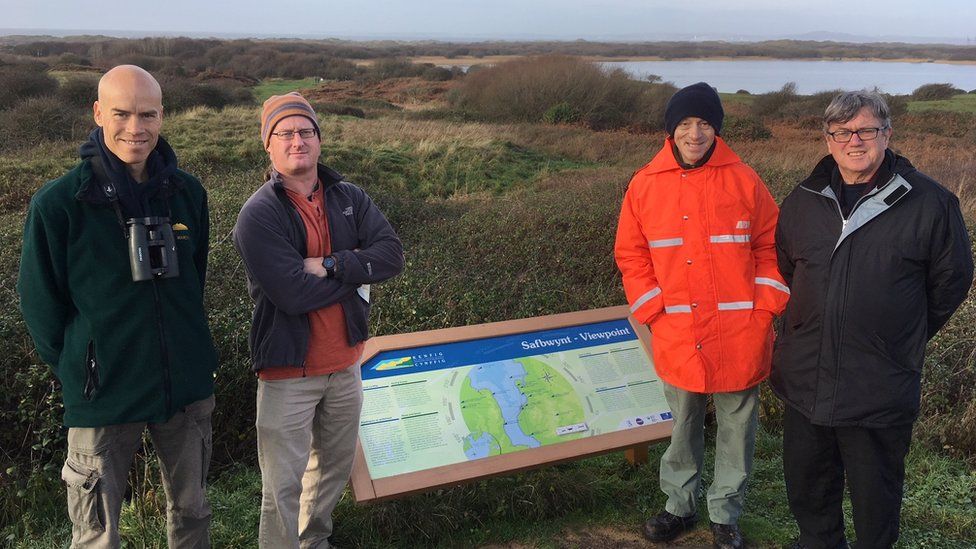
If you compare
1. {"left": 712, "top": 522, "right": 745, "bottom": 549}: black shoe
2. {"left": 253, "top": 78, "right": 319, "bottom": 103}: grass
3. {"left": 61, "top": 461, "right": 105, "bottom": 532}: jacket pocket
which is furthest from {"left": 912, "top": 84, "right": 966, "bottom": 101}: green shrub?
{"left": 61, "top": 461, "right": 105, "bottom": 532}: jacket pocket

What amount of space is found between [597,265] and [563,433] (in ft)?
14.6

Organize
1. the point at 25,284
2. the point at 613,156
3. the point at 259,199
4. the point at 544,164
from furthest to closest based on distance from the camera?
1. the point at 613,156
2. the point at 544,164
3. the point at 259,199
4. the point at 25,284

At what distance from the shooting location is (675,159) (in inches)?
122

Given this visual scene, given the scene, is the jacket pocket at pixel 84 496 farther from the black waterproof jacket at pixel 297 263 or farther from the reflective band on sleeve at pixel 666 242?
the reflective band on sleeve at pixel 666 242

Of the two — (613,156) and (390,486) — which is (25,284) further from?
(613,156)

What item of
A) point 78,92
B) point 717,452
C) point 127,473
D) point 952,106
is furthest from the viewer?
point 952,106

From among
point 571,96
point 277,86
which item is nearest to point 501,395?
point 571,96

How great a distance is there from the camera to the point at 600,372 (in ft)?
12.6

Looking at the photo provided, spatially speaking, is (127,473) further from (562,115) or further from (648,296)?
(562,115)

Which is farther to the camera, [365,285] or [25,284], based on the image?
[365,285]

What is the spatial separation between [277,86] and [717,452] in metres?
47.6

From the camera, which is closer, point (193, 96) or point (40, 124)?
point (40, 124)

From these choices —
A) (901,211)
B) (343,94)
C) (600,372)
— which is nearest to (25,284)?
(600,372)

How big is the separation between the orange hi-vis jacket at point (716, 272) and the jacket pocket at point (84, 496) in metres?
2.42
